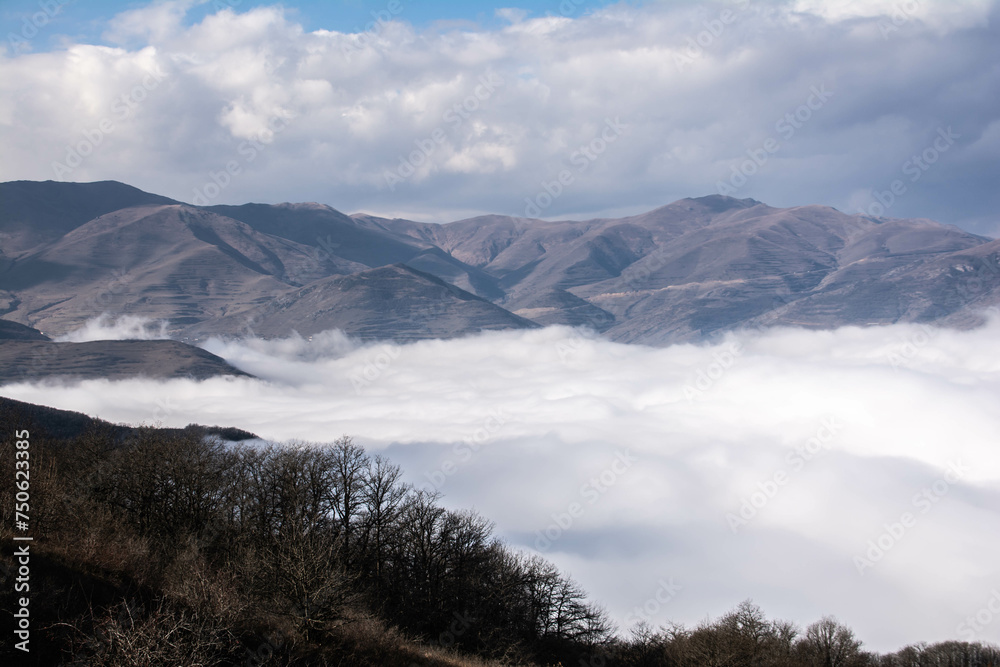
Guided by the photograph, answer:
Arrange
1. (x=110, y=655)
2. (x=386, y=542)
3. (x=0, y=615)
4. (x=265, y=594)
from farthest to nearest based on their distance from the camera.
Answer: (x=386, y=542) → (x=265, y=594) → (x=0, y=615) → (x=110, y=655)

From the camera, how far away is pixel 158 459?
49.8 metres

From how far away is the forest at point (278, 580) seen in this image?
22.9 meters

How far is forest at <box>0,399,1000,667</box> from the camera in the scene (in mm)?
22859

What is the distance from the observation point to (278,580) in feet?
102

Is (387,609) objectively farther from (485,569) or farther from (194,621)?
(194,621)

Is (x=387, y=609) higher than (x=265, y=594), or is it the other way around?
(x=265, y=594)

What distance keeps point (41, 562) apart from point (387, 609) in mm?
22978

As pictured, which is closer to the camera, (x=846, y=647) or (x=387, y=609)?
(x=387, y=609)

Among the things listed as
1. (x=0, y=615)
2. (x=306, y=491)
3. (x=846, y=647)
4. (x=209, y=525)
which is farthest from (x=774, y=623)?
(x=0, y=615)

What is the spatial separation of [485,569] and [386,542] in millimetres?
9268

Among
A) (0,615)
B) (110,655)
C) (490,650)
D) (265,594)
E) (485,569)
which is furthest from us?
(485,569)

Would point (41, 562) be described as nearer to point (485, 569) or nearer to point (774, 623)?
point (485, 569)

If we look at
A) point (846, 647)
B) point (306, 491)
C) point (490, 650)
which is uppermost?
point (306, 491)

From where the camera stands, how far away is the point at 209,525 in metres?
45.0
